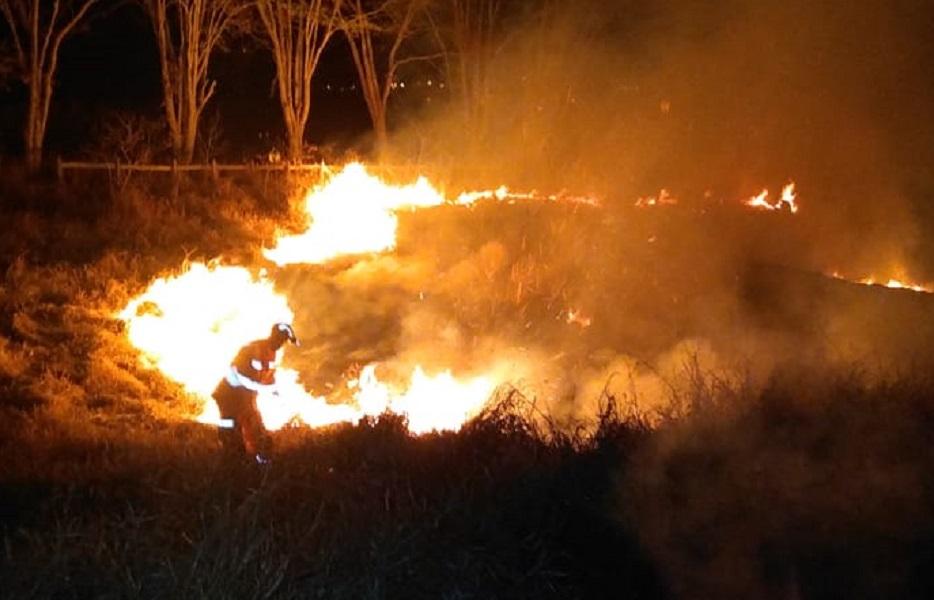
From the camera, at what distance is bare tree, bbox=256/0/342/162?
21578mm

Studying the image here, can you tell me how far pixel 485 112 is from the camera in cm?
2430

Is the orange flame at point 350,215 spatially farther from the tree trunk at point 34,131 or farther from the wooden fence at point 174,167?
the tree trunk at point 34,131

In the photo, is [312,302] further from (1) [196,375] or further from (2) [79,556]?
(2) [79,556]

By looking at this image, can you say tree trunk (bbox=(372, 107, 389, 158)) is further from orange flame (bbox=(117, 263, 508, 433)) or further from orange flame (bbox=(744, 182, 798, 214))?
orange flame (bbox=(117, 263, 508, 433))

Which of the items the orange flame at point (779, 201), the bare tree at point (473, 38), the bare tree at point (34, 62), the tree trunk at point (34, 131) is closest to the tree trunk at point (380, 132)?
the bare tree at point (473, 38)

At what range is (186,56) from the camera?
19984 mm

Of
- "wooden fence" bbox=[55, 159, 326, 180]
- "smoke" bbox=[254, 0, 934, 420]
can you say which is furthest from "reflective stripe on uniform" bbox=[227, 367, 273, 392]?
"wooden fence" bbox=[55, 159, 326, 180]

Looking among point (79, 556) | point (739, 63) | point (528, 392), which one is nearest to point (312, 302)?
point (528, 392)

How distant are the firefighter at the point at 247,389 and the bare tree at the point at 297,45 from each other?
1298cm

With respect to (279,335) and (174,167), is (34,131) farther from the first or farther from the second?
(279,335)

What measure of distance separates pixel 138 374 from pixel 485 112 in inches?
557

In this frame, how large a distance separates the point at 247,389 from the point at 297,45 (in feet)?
49.5

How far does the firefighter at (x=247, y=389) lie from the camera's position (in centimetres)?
827

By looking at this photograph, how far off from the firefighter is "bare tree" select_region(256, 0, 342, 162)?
13.0 meters
